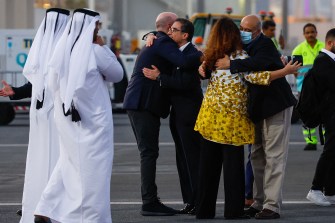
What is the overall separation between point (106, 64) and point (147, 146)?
1.62 metres

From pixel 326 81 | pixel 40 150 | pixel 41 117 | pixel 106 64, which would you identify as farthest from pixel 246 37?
pixel 40 150

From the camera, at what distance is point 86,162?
31.8ft

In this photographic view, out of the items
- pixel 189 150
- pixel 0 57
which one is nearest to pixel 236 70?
pixel 189 150

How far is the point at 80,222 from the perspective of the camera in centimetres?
966

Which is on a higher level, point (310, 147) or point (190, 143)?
point (190, 143)

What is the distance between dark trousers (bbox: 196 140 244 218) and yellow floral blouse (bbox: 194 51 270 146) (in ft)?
0.44

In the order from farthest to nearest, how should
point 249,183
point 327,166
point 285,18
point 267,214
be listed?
point 285,18, point 327,166, point 249,183, point 267,214

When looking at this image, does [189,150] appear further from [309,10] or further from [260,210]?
[309,10]

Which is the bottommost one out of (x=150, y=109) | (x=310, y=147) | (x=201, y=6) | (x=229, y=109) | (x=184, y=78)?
(x=310, y=147)

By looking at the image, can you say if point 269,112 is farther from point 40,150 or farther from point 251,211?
point 40,150

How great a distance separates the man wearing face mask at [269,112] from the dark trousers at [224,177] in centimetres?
30

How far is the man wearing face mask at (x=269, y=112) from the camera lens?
10688mm

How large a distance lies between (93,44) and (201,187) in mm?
1780

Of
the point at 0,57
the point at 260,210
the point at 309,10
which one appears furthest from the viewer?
the point at 309,10
